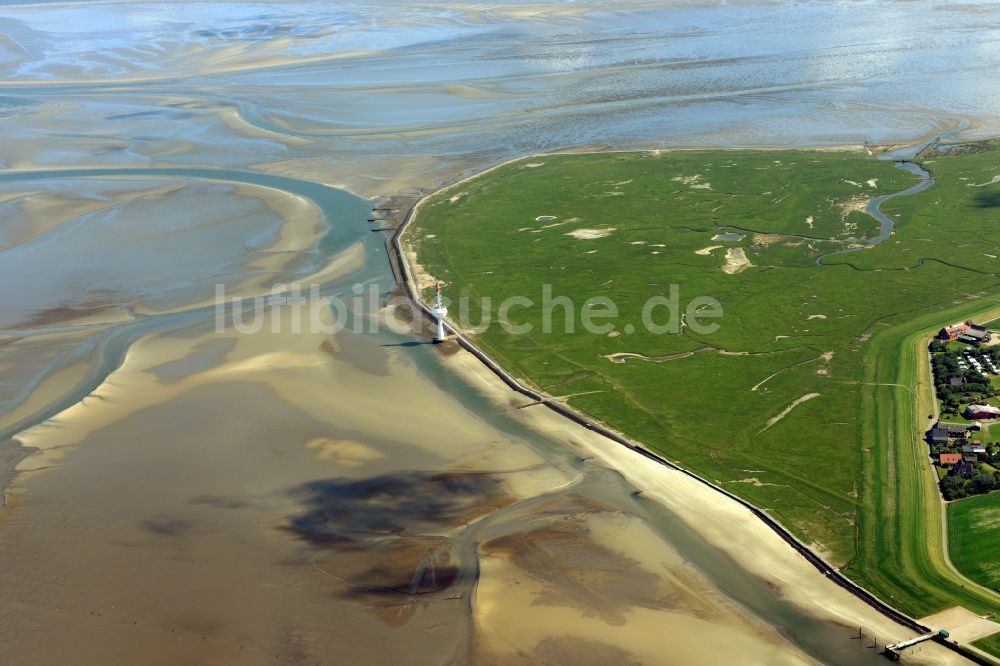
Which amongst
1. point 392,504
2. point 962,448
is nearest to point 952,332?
point 962,448

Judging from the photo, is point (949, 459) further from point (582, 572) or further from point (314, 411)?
point (314, 411)

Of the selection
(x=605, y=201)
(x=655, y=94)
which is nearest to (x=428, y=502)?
(x=605, y=201)

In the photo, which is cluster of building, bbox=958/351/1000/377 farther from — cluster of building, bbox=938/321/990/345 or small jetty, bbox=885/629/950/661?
small jetty, bbox=885/629/950/661

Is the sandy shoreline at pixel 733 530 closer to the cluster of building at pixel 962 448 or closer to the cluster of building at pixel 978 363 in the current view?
the cluster of building at pixel 962 448

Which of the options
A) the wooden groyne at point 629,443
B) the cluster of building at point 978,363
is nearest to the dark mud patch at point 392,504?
the wooden groyne at point 629,443

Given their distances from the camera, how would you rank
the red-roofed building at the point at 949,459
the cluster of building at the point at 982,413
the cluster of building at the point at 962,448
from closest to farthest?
the cluster of building at the point at 962,448 < the red-roofed building at the point at 949,459 < the cluster of building at the point at 982,413

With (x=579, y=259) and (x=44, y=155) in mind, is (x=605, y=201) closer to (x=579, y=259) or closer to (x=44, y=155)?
(x=579, y=259)
